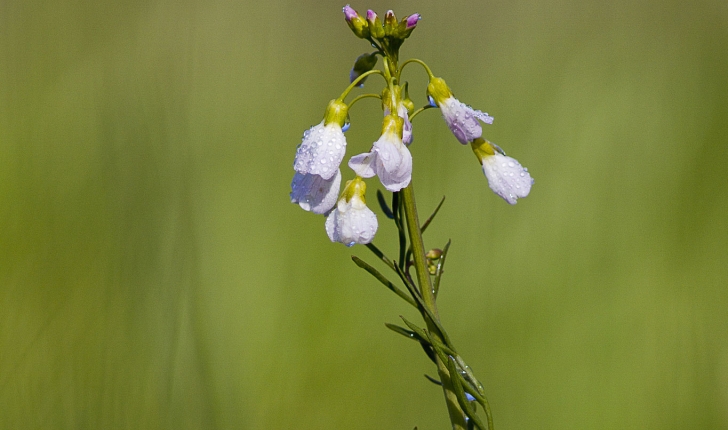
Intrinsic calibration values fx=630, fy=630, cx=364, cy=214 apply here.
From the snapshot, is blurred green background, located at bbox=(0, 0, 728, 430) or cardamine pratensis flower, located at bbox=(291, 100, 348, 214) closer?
cardamine pratensis flower, located at bbox=(291, 100, 348, 214)

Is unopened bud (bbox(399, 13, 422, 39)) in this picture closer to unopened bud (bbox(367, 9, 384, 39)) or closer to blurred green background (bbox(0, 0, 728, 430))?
unopened bud (bbox(367, 9, 384, 39))

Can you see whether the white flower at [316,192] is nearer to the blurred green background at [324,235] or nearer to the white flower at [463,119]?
the white flower at [463,119]

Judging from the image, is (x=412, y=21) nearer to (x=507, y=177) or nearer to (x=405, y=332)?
(x=507, y=177)

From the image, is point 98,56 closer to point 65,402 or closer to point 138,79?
point 138,79

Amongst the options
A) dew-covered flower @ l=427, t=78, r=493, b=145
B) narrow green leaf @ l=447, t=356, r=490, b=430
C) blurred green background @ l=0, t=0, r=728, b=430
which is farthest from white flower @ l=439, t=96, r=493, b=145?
blurred green background @ l=0, t=0, r=728, b=430

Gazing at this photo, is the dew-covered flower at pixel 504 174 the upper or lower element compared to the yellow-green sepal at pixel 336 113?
lower

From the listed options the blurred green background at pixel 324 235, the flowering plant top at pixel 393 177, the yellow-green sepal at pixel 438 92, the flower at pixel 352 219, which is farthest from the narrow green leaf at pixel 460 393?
the blurred green background at pixel 324 235

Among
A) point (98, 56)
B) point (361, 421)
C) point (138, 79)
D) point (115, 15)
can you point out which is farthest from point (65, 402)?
point (115, 15)
